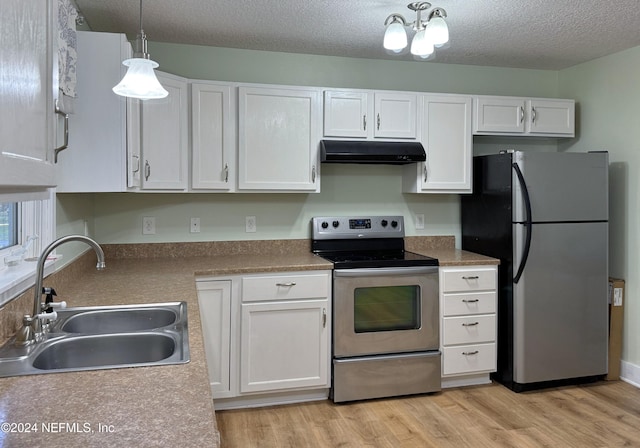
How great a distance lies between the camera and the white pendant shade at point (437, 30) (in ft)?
7.27

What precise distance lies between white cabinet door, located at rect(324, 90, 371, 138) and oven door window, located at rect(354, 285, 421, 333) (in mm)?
1054

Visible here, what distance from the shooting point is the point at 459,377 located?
3.25m

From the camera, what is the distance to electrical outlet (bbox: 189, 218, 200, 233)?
3295 millimetres

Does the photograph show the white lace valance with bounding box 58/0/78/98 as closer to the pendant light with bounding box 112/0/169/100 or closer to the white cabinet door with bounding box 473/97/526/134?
the pendant light with bounding box 112/0/169/100

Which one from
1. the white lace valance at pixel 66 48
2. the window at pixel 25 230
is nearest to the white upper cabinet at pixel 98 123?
the window at pixel 25 230

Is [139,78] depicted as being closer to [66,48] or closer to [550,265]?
[66,48]

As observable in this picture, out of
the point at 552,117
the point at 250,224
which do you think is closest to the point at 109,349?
the point at 250,224

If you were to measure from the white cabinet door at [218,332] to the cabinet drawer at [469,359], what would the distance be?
1405mm

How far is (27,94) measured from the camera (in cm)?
82

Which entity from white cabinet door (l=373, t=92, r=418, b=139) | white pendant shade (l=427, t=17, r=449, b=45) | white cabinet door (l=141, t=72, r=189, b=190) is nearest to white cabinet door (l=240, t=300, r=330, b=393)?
white cabinet door (l=141, t=72, r=189, b=190)

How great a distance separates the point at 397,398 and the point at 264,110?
203cm

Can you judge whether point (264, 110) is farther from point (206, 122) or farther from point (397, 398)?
point (397, 398)

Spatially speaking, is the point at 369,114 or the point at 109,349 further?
the point at 369,114

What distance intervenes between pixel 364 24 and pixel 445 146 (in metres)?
1.05
